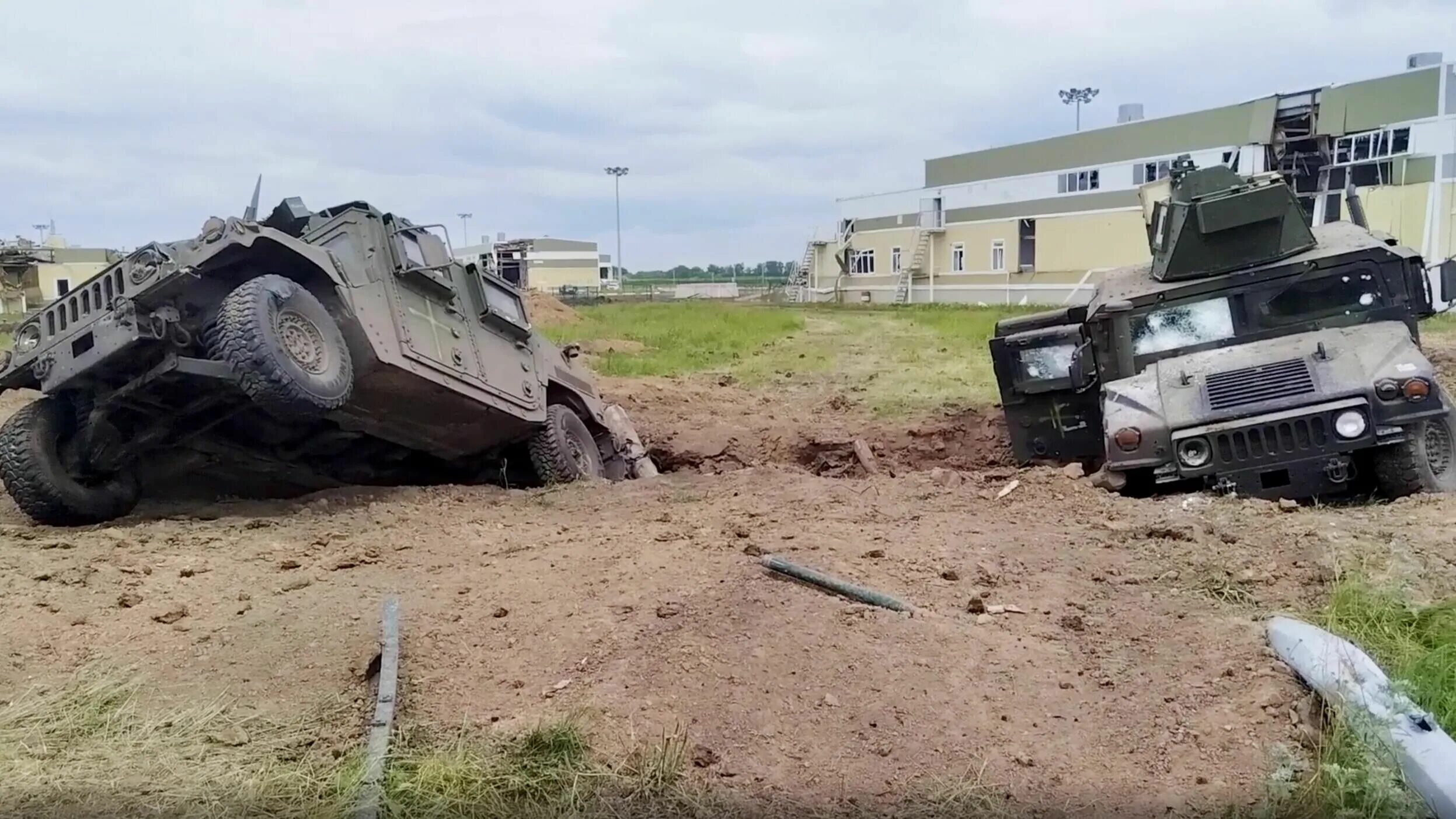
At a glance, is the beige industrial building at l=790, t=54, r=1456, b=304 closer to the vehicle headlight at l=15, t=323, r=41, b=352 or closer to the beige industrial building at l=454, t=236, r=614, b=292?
the vehicle headlight at l=15, t=323, r=41, b=352

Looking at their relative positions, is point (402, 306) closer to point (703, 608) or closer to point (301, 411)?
point (301, 411)

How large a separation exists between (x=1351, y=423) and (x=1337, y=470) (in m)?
0.27

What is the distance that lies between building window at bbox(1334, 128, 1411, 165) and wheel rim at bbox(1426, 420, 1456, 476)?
5325mm

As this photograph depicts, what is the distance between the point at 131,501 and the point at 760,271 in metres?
91.8

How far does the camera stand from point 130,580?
5.64m

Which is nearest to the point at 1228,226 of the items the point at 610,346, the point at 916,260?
the point at 610,346

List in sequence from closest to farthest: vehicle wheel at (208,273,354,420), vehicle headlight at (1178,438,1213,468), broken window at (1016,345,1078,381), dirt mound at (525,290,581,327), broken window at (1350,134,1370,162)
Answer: vehicle wheel at (208,273,354,420), vehicle headlight at (1178,438,1213,468), broken window at (1016,345,1078,381), broken window at (1350,134,1370,162), dirt mound at (525,290,581,327)

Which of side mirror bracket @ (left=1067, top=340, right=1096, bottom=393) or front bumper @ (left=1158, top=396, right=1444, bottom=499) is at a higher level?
side mirror bracket @ (left=1067, top=340, right=1096, bottom=393)

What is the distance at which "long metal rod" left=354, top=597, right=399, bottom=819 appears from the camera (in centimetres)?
330

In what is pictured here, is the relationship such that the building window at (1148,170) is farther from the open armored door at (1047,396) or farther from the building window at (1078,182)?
the open armored door at (1047,396)

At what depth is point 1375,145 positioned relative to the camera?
20859 millimetres

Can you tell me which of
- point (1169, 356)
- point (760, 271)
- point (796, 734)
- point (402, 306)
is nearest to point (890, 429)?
point (1169, 356)

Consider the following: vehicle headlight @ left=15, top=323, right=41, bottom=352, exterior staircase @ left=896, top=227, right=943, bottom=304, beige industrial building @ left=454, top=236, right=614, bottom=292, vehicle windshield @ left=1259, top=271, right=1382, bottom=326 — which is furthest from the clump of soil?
beige industrial building @ left=454, top=236, right=614, bottom=292

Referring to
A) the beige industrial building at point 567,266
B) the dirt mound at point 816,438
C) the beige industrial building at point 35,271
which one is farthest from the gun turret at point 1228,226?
the beige industrial building at point 567,266
